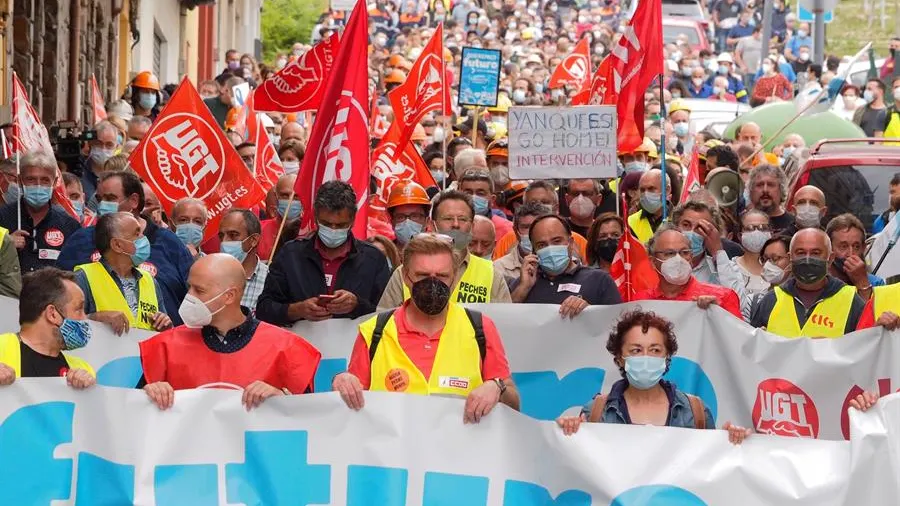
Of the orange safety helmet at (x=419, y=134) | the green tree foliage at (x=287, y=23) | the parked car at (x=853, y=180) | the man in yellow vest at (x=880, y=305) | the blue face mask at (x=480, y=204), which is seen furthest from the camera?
the green tree foliage at (x=287, y=23)

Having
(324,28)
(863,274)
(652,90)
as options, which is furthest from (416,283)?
(324,28)

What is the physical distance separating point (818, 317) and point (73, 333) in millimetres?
3836

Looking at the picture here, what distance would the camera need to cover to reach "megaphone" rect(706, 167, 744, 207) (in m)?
14.5

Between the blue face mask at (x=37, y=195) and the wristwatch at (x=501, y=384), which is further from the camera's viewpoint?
the blue face mask at (x=37, y=195)

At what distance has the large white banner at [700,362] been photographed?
31.6ft

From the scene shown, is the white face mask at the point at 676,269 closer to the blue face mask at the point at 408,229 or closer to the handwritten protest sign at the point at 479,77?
the blue face mask at the point at 408,229

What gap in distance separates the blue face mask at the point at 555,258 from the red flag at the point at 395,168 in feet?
15.1

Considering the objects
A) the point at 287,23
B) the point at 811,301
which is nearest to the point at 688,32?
the point at 287,23

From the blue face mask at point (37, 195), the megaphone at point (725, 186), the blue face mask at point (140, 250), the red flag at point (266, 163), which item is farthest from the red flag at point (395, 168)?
the blue face mask at point (140, 250)

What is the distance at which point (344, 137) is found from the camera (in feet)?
38.4

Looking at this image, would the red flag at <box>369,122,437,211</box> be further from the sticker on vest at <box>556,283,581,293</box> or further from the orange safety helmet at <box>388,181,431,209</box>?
the sticker on vest at <box>556,283,581,293</box>

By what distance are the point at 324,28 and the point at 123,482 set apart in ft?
97.7

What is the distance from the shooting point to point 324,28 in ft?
123

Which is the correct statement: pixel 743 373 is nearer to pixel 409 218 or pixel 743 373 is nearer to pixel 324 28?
pixel 409 218
